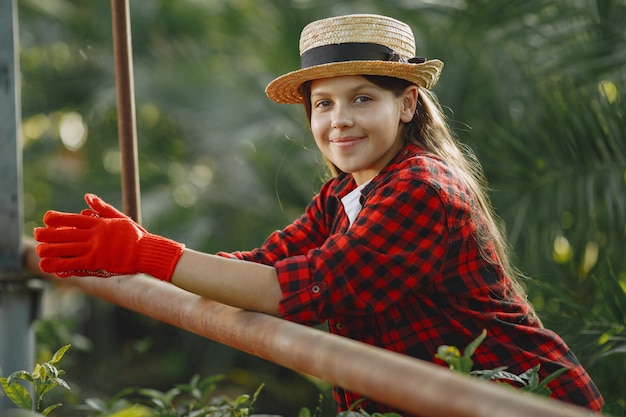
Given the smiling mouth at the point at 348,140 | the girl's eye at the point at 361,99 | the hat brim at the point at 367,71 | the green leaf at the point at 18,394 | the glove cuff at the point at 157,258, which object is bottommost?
the green leaf at the point at 18,394

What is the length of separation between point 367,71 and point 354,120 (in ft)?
0.33

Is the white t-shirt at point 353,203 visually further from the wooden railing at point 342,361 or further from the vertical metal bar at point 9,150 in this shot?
the vertical metal bar at point 9,150

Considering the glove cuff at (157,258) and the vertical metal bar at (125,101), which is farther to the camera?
the vertical metal bar at (125,101)

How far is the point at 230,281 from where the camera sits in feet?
4.96

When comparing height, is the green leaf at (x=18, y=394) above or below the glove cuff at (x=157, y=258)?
below

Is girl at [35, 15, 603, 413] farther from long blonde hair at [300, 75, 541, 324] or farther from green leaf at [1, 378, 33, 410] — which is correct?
green leaf at [1, 378, 33, 410]

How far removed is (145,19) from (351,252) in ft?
15.8

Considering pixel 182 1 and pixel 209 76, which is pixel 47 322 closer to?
pixel 209 76

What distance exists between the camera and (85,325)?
5.86m

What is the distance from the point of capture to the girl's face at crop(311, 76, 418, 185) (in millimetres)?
1772

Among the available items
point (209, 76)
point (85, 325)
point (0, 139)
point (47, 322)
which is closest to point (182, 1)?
point (209, 76)

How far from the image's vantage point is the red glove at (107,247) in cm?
155

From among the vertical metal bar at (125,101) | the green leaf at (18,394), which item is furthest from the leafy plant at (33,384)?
the vertical metal bar at (125,101)

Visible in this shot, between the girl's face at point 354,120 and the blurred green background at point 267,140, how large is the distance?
0.42m
